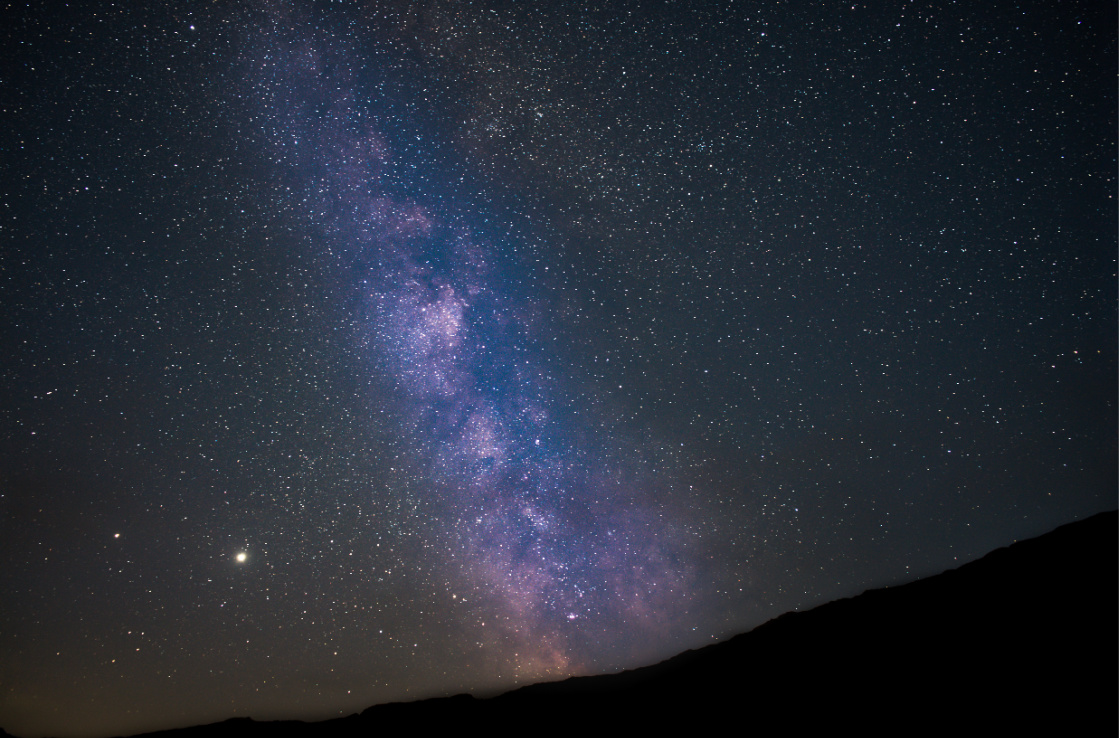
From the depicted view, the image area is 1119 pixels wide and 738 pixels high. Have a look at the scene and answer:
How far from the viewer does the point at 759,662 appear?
11.2m

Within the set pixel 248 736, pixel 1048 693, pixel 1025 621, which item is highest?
pixel 1025 621

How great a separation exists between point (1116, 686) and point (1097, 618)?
1.06 metres

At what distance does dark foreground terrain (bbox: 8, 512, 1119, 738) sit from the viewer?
19.7 feet

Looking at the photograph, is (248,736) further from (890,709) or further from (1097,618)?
(1097,618)

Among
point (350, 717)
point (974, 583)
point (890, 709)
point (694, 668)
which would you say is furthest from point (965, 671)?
point (350, 717)

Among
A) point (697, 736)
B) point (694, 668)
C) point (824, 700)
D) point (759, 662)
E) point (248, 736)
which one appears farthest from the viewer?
point (248, 736)

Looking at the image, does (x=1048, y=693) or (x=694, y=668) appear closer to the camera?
(x=1048, y=693)

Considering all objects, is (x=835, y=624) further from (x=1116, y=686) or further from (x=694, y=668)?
(x=1116, y=686)

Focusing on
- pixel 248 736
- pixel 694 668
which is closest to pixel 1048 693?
pixel 694 668

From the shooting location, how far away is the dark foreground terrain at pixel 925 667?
600cm

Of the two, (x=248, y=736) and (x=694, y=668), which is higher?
(x=694, y=668)

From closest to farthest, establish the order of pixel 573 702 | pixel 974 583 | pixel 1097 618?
1. pixel 1097 618
2. pixel 974 583
3. pixel 573 702

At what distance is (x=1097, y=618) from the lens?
22.0 feet

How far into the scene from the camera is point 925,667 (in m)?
7.72
